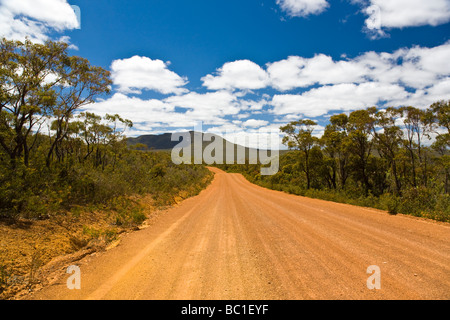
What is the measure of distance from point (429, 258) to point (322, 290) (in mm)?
3083

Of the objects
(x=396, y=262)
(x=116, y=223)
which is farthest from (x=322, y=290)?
(x=116, y=223)

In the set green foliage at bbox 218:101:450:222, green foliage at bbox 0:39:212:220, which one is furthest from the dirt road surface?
green foliage at bbox 218:101:450:222

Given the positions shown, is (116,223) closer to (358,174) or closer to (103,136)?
(103,136)

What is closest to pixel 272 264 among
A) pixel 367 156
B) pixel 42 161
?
pixel 42 161

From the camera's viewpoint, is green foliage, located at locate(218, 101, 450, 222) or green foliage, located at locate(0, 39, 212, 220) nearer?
green foliage, located at locate(0, 39, 212, 220)

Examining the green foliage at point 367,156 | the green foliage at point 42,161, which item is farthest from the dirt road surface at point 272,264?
the green foliage at point 367,156

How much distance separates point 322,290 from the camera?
11.3 ft

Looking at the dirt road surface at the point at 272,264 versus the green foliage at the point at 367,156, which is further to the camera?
the green foliage at the point at 367,156

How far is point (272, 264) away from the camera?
4555mm

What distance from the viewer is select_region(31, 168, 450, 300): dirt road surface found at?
348 centimetres

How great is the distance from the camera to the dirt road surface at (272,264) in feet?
11.4

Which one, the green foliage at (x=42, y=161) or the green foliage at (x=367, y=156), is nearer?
the green foliage at (x=42, y=161)

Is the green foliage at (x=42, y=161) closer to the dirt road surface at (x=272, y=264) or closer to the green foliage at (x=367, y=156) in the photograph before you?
the dirt road surface at (x=272, y=264)

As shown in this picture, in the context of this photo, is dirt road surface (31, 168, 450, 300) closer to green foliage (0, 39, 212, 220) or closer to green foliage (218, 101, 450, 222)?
green foliage (0, 39, 212, 220)
